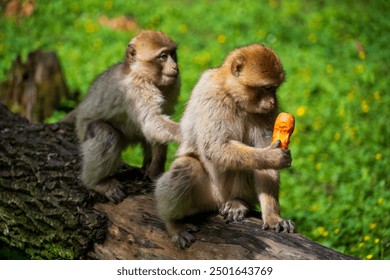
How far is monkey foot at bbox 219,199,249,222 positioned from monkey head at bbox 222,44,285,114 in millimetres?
784

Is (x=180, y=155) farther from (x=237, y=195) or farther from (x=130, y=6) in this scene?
(x=130, y=6)

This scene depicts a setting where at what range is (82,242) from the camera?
5598 millimetres

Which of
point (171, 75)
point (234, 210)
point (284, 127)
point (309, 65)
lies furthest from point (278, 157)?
point (309, 65)

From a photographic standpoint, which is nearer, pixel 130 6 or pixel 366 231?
pixel 366 231

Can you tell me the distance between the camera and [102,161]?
6.03 m

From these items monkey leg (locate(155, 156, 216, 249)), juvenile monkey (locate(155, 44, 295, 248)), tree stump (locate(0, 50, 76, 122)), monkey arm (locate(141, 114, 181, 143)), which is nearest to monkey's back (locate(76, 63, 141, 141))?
monkey arm (locate(141, 114, 181, 143))

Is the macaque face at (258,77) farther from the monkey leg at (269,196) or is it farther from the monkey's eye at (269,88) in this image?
the monkey leg at (269,196)

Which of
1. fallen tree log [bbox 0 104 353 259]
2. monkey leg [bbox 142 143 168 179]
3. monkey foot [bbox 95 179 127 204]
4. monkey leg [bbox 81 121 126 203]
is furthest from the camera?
monkey leg [bbox 142 143 168 179]

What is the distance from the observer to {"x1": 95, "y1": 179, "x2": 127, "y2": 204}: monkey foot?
19.1 ft

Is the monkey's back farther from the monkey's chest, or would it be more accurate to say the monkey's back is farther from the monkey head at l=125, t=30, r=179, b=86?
the monkey's chest

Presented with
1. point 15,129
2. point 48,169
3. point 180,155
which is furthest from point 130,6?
point 180,155

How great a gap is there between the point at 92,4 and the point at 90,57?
2212mm
